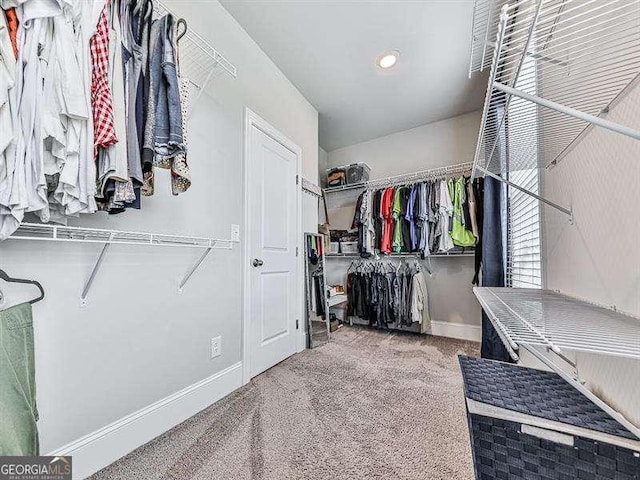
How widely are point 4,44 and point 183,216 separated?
3.05 feet

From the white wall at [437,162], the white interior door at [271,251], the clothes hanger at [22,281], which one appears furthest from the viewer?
the white wall at [437,162]

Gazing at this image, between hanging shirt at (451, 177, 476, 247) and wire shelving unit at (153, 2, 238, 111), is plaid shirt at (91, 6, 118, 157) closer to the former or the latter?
wire shelving unit at (153, 2, 238, 111)

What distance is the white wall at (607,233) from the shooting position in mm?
701

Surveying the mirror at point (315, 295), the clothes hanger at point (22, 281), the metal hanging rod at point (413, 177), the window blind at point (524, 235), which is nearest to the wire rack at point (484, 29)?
the window blind at point (524, 235)

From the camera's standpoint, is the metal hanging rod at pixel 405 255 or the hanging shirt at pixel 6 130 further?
the metal hanging rod at pixel 405 255

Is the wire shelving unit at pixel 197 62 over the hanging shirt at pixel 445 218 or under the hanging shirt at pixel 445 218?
over

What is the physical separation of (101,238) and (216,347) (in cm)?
95

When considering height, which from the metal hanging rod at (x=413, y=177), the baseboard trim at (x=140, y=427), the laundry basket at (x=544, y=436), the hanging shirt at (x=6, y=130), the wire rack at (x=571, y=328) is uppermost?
the metal hanging rod at (x=413, y=177)

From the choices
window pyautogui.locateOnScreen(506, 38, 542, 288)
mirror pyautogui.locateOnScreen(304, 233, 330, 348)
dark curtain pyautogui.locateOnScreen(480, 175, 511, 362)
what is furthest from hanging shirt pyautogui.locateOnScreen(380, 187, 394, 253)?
window pyautogui.locateOnScreen(506, 38, 542, 288)

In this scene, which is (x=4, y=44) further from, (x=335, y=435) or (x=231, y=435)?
(x=335, y=435)

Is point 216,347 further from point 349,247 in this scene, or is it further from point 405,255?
point 405,255

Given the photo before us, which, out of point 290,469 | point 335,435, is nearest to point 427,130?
point 335,435

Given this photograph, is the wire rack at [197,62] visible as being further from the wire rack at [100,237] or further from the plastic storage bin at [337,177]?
the plastic storage bin at [337,177]

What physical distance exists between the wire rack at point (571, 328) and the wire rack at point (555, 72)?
1.17 ft
